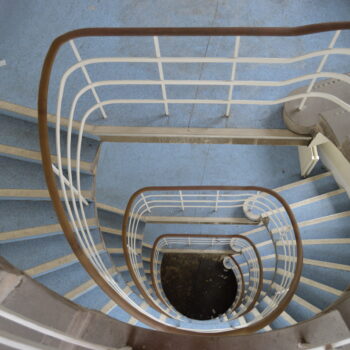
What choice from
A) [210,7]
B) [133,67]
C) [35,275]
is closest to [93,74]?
[133,67]

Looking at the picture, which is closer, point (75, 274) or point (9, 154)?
point (9, 154)

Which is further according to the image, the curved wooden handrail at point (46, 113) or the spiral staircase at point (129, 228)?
the curved wooden handrail at point (46, 113)

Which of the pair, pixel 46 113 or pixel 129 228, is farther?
pixel 129 228

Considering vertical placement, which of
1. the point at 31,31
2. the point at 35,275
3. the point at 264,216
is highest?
the point at 31,31

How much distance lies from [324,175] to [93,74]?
317 cm

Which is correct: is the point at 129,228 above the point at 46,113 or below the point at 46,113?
below

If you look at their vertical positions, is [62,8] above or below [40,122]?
above

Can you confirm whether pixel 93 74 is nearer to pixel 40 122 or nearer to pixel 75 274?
pixel 40 122

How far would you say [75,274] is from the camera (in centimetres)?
299

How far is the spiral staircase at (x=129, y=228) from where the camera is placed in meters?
1.34

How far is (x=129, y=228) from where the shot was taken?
352 centimetres

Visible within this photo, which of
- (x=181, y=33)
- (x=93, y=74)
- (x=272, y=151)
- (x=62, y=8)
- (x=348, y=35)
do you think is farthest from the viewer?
(x=272, y=151)

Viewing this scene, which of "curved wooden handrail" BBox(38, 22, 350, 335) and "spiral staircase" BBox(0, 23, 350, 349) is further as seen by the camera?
"curved wooden handrail" BBox(38, 22, 350, 335)

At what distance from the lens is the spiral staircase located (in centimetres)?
134
